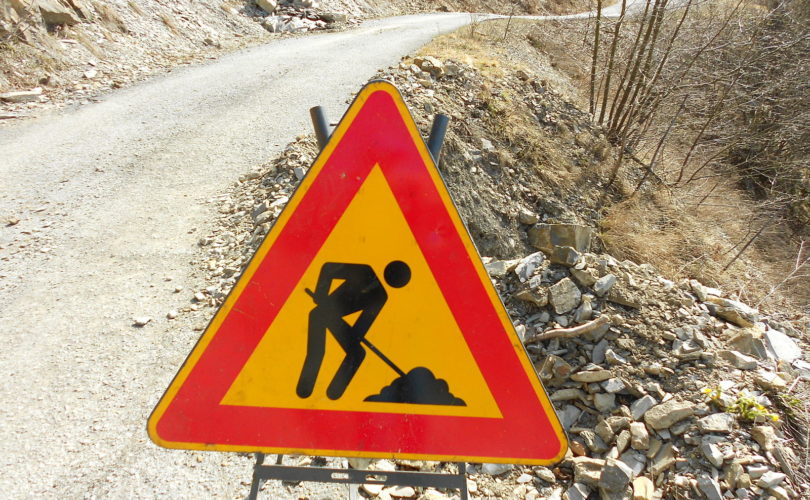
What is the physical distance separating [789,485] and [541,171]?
13.9 ft

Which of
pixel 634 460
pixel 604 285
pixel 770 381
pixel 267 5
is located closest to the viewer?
pixel 634 460

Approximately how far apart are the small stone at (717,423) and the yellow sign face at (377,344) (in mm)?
1933

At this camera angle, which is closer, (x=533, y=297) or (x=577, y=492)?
(x=577, y=492)

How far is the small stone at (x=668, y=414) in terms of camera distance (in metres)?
2.36

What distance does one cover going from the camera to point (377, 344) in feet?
3.49

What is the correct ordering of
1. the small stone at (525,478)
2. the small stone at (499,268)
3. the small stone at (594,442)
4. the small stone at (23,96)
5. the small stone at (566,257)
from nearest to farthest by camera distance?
1. the small stone at (525,478)
2. the small stone at (594,442)
3. the small stone at (566,257)
4. the small stone at (499,268)
5. the small stone at (23,96)

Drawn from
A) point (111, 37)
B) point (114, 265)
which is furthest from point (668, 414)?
point (111, 37)

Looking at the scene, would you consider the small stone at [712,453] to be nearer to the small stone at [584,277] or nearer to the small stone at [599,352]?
the small stone at [599,352]

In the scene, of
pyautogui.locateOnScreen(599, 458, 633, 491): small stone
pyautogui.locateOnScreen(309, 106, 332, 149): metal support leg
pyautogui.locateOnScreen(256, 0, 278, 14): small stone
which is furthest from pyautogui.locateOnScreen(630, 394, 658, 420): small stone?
pyautogui.locateOnScreen(256, 0, 278, 14): small stone

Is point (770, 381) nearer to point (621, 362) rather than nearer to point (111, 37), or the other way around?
→ point (621, 362)

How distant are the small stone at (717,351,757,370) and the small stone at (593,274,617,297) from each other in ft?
2.52

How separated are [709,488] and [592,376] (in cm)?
76

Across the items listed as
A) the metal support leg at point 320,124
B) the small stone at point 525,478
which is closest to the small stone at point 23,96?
the metal support leg at point 320,124

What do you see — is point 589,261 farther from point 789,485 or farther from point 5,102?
point 5,102
